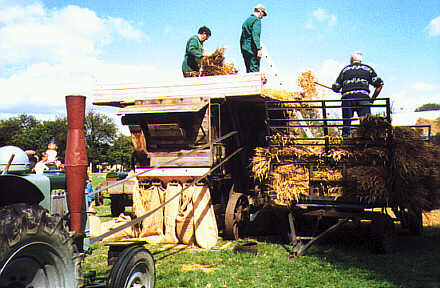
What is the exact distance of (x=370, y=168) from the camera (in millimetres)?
6723

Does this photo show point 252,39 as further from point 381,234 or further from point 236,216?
point 381,234

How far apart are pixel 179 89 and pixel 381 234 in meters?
4.65

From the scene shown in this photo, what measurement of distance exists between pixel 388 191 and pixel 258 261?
8.13 feet

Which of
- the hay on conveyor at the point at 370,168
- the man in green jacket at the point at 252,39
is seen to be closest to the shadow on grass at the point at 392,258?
the hay on conveyor at the point at 370,168

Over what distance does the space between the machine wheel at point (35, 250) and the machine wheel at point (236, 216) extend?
4704 millimetres

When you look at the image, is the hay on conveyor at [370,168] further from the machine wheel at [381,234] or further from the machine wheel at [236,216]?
the machine wheel at [236,216]

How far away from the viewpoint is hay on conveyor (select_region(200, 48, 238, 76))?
32.0 feet

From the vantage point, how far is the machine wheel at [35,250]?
2758mm

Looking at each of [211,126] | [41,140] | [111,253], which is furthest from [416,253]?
[41,140]

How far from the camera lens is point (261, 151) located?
25.1ft

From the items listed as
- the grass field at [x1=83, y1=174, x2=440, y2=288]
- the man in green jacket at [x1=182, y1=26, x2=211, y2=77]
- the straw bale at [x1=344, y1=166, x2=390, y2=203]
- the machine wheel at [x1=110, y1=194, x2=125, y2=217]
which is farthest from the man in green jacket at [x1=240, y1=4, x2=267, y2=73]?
the machine wheel at [x1=110, y1=194, x2=125, y2=217]

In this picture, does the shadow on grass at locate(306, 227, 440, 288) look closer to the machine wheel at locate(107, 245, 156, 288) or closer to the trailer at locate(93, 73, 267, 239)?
the trailer at locate(93, 73, 267, 239)

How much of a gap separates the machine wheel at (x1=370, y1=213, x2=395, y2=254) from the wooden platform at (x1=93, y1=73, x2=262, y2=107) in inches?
120

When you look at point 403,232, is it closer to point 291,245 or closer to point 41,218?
point 291,245
